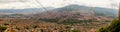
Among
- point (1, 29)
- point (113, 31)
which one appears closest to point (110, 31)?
point (113, 31)

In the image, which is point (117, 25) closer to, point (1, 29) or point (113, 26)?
point (113, 26)

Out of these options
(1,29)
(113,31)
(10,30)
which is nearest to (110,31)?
(113,31)

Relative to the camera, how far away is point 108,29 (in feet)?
118

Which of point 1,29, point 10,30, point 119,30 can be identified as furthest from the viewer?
point 1,29

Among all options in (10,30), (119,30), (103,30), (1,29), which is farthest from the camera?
(1,29)

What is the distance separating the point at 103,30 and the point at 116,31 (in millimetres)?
2185

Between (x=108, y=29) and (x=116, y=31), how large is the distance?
1.28m

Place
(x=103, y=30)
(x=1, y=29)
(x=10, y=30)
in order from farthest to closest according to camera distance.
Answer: (x=1, y=29) → (x=10, y=30) → (x=103, y=30)

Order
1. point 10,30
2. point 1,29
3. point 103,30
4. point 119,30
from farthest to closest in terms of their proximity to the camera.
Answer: point 1,29
point 10,30
point 103,30
point 119,30

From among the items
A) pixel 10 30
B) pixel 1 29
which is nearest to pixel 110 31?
pixel 10 30

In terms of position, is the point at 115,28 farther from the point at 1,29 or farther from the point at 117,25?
the point at 1,29

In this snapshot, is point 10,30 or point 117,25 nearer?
point 117,25

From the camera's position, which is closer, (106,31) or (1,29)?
(106,31)

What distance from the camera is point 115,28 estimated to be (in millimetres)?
34688
